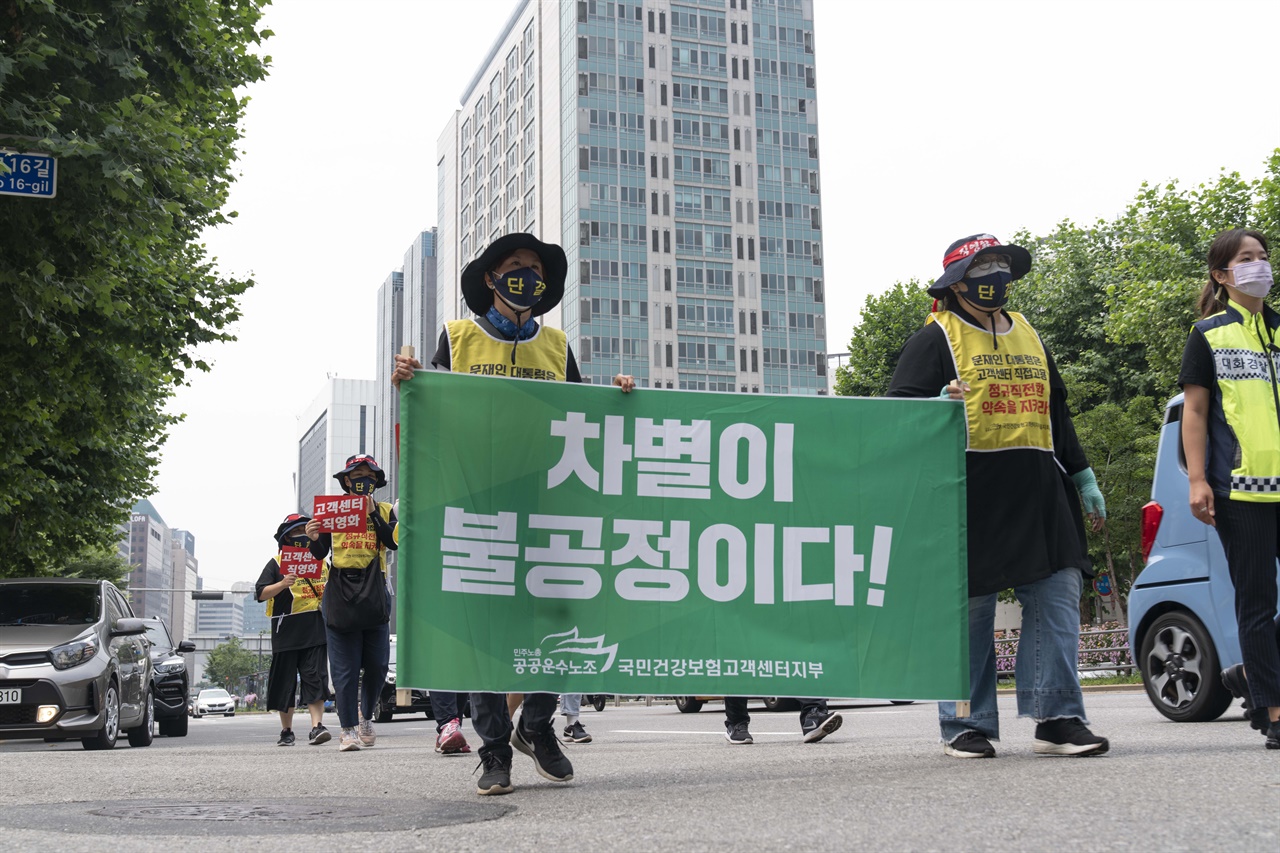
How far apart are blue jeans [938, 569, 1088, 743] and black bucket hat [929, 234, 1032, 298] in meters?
1.36

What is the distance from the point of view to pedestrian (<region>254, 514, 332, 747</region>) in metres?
12.8

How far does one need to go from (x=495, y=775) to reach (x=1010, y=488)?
2532mm

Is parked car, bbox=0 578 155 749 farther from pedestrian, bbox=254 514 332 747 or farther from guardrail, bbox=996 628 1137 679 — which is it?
guardrail, bbox=996 628 1137 679

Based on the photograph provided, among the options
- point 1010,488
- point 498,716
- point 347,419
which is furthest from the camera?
point 347,419

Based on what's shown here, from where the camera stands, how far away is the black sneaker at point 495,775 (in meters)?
5.59

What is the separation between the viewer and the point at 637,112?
107m

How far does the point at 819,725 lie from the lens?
9227 millimetres

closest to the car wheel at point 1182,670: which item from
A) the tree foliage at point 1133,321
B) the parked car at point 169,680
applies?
the parked car at point 169,680

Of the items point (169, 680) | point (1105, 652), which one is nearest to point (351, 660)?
point (169, 680)

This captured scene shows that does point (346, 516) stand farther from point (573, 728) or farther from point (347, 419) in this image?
point (347, 419)

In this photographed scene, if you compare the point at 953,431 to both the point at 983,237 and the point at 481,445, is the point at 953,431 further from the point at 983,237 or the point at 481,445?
the point at 481,445

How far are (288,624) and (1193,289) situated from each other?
27386mm

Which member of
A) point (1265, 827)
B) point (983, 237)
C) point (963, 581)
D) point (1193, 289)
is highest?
point (1193, 289)

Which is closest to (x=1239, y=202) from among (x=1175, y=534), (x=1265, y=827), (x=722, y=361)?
(x=1175, y=534)
